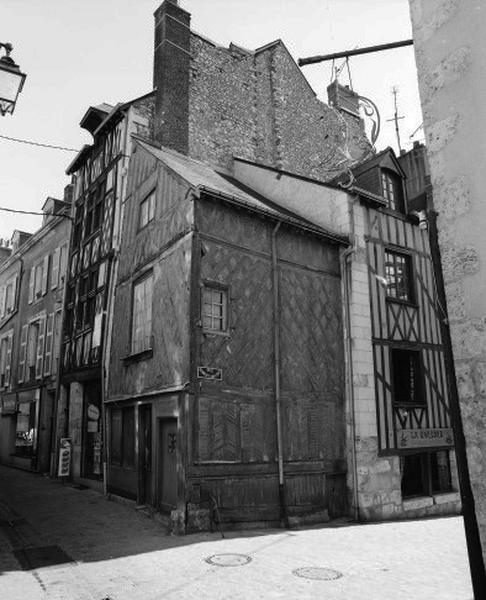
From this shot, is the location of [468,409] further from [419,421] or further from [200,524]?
[419,421]

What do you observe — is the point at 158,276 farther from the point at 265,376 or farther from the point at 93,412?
the point at 93,412

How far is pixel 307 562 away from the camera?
20.6 ft

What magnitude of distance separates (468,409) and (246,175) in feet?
40.5

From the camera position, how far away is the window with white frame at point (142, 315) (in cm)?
1041

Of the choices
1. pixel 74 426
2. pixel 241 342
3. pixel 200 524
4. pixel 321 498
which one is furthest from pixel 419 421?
pixel 74 426

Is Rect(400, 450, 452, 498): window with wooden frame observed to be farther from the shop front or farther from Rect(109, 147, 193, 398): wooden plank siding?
the shop front

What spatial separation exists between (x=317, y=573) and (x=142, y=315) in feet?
21.1

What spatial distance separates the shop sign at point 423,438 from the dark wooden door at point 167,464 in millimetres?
4810

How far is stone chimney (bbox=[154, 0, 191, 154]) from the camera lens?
13.7 m

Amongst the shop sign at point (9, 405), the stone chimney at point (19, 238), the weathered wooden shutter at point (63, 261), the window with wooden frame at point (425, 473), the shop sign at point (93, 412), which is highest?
the stone chimney at point (19, 238)

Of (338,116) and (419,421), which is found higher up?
(338,116)

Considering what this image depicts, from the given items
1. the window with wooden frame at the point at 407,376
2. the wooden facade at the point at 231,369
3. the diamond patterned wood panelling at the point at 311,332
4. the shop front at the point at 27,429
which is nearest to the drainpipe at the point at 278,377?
the wooden facade at the point at 231,369

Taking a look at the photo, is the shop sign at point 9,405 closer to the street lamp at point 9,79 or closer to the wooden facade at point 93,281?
the wooden facade at point 93,281

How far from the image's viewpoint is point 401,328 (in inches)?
448
